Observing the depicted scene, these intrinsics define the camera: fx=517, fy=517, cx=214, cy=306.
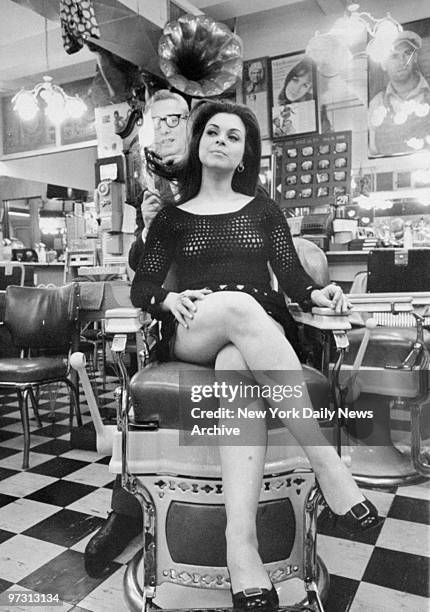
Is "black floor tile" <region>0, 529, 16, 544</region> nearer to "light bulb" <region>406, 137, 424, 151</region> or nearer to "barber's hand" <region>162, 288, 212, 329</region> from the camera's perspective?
"barber's hand" <region>162, 288, 212, 329</region>

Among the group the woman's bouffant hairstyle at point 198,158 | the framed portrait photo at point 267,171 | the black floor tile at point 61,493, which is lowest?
the black floor tile at point 61,493

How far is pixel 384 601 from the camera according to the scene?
1479mm

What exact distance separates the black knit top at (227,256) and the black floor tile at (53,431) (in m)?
1.83

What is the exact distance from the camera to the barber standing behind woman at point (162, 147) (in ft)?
6.41

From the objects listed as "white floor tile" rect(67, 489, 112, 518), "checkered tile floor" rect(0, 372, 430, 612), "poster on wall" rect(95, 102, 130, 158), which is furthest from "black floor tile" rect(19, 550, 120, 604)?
"poster on wall" rect(95, 102, 130, 158)

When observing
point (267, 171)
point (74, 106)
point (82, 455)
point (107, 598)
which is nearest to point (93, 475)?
point (82, 455)

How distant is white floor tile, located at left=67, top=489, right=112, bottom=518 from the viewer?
2084 millimetres

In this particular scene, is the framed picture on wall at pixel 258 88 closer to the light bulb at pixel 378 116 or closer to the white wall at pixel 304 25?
the white wall at pixel 304 25

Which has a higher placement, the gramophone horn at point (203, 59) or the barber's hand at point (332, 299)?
the gramophone horn at point (203, 59)

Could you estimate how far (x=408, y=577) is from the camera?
1.60 m

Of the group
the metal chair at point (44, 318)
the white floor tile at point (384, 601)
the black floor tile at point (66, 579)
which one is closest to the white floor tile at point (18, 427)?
the metal chair at point (44, 318)

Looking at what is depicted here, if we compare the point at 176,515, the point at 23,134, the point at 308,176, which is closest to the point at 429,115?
the point at 308,176

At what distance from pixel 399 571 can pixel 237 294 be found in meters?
1.04

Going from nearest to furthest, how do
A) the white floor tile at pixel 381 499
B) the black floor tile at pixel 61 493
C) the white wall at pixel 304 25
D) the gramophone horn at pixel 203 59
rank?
the white floor tile at pixel 381 499, the black floor tile at pixel 61 493, the gramophone horn at pixel 203 59, the white wall at pixel 304 25
